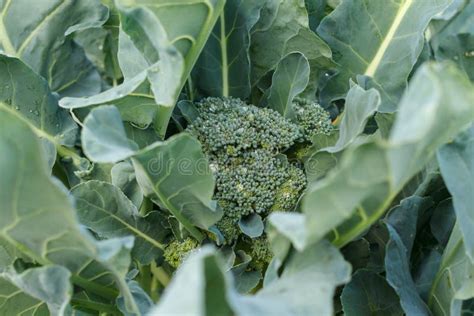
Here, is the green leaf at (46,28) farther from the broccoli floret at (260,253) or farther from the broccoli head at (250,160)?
the broccoli floret at (260,253)

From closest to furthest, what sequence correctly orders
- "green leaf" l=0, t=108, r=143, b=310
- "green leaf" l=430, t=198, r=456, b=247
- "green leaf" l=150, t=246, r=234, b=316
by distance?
"green leaf" l=150, t=246, r=234, b=316, "green leaf" l=0, t=108, r=143, b=310, "green leaf" l=430, t=198, r=456, b=247

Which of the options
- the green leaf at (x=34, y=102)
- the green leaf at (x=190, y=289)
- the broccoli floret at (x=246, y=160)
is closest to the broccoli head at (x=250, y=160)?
the broccoli floret at (x=246, y=160)

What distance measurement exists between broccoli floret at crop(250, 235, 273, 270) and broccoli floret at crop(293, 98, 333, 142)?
17 cm

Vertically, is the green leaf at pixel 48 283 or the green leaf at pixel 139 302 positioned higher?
the green leaf at pixel 48 283

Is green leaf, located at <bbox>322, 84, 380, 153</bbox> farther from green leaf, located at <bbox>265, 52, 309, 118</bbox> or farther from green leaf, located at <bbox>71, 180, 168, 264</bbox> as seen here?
green leaf, located at <bbox>71, 180, 168, 264</bbox>

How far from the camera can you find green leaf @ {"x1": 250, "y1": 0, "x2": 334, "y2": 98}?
100cm

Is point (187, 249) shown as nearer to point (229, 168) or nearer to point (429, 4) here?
point (229, 168)

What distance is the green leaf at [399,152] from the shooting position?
0.50 m

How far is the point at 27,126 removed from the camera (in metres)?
0.57

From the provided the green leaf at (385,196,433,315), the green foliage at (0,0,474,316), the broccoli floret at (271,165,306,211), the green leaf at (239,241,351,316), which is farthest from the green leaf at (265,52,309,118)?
the green leaf at (239,241,351,316)

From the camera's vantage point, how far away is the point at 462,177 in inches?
27.4

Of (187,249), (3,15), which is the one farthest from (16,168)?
(3,15)

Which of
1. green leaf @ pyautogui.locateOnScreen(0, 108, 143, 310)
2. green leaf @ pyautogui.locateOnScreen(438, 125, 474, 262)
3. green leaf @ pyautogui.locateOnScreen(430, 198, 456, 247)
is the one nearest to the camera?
green leaf @ pyautogui.locateOnScreen(0, 108, 143, 310)

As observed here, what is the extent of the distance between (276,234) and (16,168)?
0.85 ft
